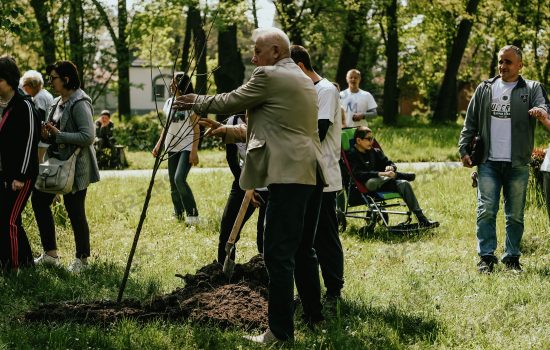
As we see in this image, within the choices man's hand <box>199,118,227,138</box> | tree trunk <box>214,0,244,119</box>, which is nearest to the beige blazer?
man's hand <box>199,118,227,138</box>

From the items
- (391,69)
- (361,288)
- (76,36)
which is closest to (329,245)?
(361,288)

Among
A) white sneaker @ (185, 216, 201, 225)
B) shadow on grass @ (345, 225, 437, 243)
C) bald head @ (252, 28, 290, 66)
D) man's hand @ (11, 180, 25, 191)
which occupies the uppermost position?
bald head @ (252, 28, 290, 66)

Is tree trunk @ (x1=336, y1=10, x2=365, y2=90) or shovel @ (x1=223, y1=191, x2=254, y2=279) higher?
tree trunk @ (x1=336, y1=10, x2=365, y2=90)

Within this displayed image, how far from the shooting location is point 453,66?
30.7 m

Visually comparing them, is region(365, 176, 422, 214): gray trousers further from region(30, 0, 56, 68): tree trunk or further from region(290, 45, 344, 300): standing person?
region(30, 0, 56, 68): tree trunk

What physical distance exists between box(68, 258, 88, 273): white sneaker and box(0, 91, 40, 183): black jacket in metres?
1.01

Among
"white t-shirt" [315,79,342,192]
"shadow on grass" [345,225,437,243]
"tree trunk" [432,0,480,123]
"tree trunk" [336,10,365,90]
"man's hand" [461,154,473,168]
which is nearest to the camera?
"white t-shirt" [315,79,342,192]

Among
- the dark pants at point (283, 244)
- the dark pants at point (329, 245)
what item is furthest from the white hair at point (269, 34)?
the dark pants at point (329, 245)

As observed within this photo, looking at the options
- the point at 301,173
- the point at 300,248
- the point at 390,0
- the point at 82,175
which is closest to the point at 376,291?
the point at 300,248

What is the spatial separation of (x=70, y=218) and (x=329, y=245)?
287 cm

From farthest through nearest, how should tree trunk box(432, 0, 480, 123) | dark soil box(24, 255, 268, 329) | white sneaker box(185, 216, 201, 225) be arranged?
tree trunk box(432, 0, 480, 123), white sneaker box(185, 216, 201, 225), dark soil box(24, 255, 268, 329)

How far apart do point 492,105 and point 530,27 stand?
18089mm

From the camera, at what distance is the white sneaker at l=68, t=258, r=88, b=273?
7648 mm

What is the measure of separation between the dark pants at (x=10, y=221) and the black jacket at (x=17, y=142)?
0.35ft
